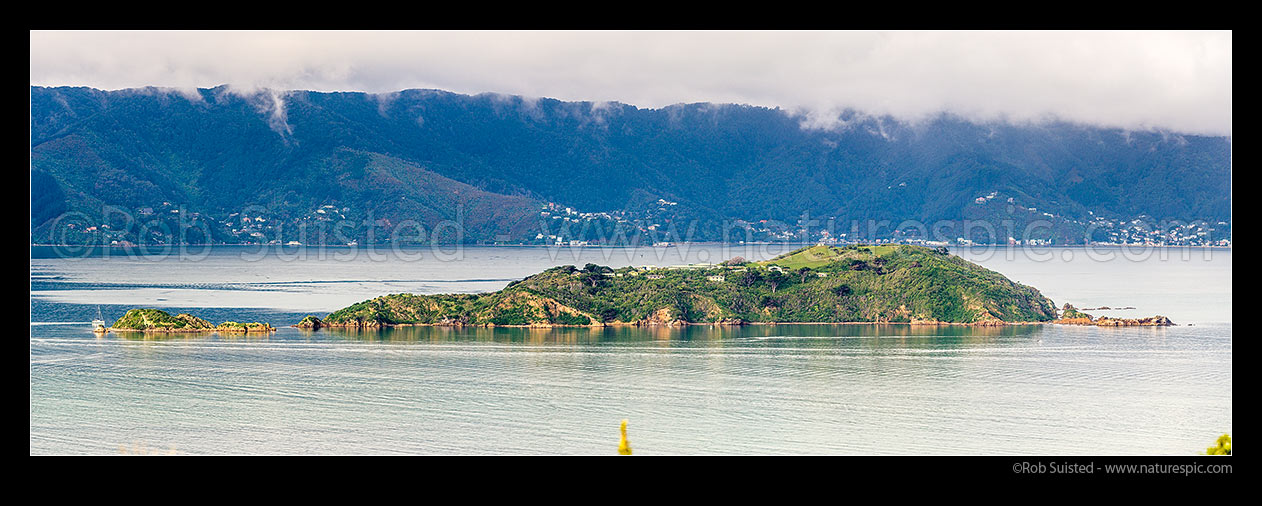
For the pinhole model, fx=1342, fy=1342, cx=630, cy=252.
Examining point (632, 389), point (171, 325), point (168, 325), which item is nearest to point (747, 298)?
point (632, 389)

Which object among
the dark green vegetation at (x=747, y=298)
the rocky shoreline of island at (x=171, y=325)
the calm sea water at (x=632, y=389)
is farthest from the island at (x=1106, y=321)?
the rocky shoreline of island at (x=171, y=325)

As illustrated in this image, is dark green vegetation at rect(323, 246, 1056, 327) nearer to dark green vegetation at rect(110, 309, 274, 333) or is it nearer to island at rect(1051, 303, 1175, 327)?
island at rect(1051, 303, 1175, 327)

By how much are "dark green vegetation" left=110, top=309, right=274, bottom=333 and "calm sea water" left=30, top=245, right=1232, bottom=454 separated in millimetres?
1556

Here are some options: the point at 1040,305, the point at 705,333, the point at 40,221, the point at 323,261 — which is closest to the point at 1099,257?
the point at 323,261

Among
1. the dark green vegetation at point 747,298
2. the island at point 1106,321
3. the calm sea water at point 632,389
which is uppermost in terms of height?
the dark green vegetation at point 747,298

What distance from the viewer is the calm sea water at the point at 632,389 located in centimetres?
3356

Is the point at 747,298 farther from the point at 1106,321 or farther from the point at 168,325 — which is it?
the point at 168,325

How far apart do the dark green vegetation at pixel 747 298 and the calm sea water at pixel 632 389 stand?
2198 millimetres

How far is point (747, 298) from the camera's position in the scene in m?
65.2

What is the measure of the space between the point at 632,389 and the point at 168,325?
27943 mm

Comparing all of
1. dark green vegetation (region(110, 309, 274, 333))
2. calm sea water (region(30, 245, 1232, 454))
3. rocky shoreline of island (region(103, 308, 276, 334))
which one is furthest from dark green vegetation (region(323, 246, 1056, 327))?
dark green vegetation (region(110, 309, 274, 333))

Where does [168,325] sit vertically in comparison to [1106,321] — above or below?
above

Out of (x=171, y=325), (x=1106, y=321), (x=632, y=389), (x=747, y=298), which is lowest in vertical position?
(x=632, y=389)

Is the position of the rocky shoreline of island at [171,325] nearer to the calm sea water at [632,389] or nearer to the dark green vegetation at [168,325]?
the dark green vegetation at [168,325]
